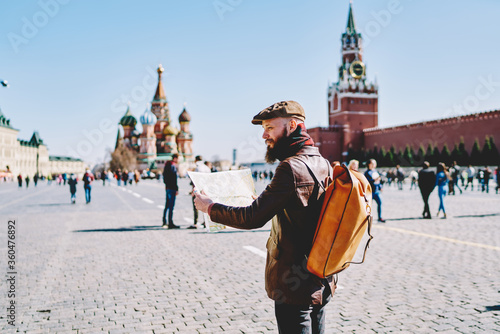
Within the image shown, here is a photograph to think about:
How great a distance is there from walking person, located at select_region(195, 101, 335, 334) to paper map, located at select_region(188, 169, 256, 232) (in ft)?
0.64

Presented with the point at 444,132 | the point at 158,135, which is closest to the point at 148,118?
the point at 158,135

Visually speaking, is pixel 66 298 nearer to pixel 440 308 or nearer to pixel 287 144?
pixel 287 144

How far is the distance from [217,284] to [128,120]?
9375 centimetres

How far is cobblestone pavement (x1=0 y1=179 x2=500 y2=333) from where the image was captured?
12.4 ft

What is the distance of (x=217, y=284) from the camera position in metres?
5.07

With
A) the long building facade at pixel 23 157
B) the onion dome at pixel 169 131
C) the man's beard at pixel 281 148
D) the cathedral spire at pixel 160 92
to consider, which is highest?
the cathedral spire at pixel 160 92

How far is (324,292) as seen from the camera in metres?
2.27

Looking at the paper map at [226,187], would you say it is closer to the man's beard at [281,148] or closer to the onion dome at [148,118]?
the man's beard at [281,148]

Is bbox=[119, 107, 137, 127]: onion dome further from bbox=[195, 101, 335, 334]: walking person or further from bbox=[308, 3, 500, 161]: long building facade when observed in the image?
bbox=[195, 101, 335, 334]: walking person

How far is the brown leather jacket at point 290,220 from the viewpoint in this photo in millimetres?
2066

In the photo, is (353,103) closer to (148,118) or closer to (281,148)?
(148,118)

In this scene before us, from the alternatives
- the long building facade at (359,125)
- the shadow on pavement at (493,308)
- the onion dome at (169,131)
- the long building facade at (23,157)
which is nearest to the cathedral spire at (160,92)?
the onion dome at (169,131)

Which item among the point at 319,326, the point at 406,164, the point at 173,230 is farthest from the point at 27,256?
the point at 406,164

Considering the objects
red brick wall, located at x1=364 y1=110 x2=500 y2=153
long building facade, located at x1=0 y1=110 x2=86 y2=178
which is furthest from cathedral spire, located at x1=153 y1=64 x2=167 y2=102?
red brick wall, located at x1=364 y1=110 x2=500 y2=153
